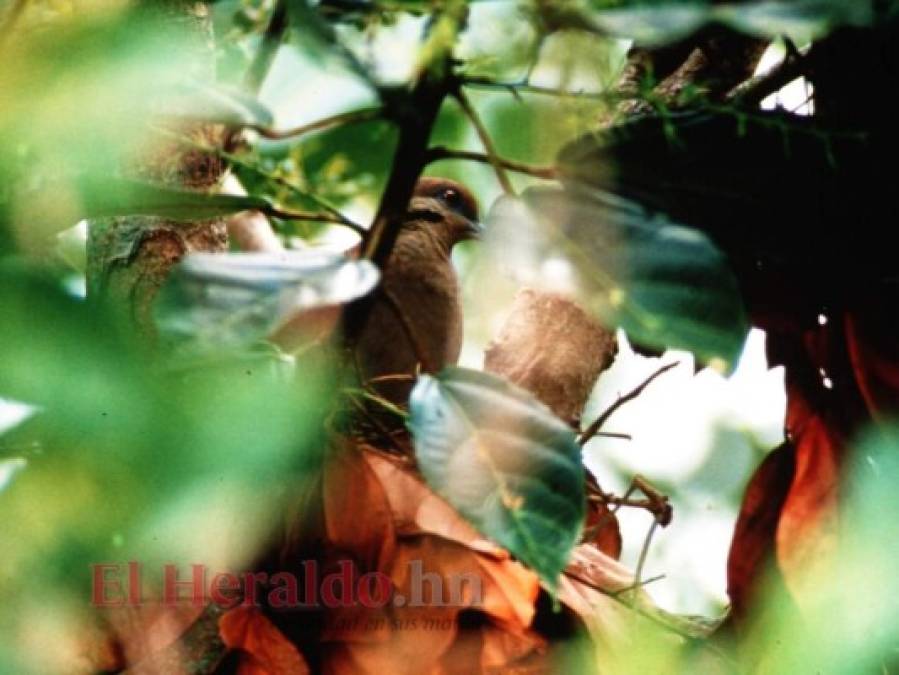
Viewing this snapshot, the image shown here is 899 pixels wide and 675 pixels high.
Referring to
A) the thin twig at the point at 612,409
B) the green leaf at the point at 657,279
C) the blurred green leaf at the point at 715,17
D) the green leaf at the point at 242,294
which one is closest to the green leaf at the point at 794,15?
the blurred green leaf at the point at 715,17

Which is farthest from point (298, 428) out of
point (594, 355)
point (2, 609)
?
point (594, 355)

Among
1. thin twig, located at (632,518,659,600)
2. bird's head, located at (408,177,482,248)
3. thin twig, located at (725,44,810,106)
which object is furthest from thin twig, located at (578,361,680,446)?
bird's head, located at (408,177,482,248)

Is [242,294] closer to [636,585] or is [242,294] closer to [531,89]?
[531,89]

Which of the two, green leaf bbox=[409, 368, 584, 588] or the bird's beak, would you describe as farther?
the bird's beak

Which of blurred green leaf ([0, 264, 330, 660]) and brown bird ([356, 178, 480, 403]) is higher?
blurred green leaf ([0, 264, 330, 660])

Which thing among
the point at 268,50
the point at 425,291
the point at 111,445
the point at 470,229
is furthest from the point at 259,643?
the point at 470,229

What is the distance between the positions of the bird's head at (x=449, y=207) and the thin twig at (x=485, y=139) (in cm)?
122

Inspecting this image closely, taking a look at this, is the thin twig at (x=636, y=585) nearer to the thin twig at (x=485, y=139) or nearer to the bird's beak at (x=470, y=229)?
the thin twig at (x=485, y=139)

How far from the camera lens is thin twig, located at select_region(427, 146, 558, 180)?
2.25 ft

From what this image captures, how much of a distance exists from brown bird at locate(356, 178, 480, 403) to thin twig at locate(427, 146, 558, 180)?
50 centimetres

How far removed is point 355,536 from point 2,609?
0.21m

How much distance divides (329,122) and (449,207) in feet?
4.50

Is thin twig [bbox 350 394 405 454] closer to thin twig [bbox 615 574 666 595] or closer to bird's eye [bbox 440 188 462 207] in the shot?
thin twig [bbox 615 574 666 595]

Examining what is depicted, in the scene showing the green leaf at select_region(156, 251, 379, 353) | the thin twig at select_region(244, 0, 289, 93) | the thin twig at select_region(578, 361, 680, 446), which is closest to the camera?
the green leaf at select_region(156, 251, 379, 353)
